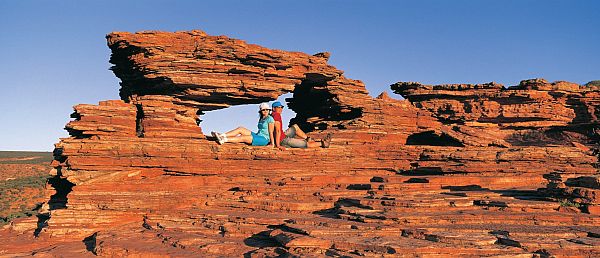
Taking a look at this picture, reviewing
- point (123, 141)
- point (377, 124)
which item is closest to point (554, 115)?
point (377, 124)

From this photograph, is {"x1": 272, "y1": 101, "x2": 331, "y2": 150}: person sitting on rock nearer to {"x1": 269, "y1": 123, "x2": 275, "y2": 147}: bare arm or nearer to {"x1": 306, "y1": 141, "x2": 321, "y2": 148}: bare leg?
{"x1": 306, "y1": 141, "x2": 321, "y2": 148}: bare leg

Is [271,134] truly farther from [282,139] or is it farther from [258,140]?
[282,139]

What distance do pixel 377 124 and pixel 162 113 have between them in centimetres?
1057

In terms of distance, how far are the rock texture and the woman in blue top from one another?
93cm

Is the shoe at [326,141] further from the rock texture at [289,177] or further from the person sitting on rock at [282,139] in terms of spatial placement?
the rock texture at [289,177]

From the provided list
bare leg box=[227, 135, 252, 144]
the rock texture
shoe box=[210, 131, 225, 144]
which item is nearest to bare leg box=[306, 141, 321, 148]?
the rock texture

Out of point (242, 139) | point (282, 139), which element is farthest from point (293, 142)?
point (242, 139)

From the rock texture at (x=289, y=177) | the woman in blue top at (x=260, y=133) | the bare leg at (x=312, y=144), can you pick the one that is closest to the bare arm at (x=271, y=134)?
the woman in blue top at (x=260, y=133)

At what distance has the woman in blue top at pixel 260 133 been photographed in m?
21.1

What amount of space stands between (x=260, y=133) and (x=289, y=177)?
280 cm

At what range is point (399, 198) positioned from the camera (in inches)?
601

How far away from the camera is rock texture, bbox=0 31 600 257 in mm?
12688

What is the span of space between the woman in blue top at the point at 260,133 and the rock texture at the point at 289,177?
0.93 metres

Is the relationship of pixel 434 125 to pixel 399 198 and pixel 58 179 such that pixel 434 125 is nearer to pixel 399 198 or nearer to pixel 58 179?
pixel 399 198
